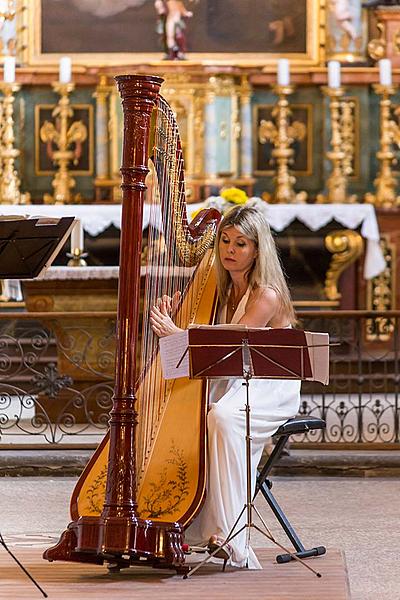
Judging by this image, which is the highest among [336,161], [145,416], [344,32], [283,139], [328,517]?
[344,32]

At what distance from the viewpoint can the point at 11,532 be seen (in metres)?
6.25

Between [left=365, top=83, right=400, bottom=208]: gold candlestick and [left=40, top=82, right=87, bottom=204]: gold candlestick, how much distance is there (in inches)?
98.4

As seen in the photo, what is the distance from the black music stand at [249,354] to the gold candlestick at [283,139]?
6906mm

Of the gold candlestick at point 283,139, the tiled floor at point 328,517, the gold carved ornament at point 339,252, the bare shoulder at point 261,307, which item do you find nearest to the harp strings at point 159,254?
the bare shoulder at point 261,307

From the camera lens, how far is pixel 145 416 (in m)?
5.02

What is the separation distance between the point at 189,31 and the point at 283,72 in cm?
106

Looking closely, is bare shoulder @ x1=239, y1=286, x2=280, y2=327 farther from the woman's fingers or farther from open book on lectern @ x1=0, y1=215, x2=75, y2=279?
open book on lectern @ x1=0, y1=215, x2=75, y2=279

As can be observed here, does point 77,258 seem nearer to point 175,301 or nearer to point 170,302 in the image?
point 175,301

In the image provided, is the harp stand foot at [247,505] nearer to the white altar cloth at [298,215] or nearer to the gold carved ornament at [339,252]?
the white altar cloth at [298,215]

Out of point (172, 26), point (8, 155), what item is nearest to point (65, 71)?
point (8, 155)

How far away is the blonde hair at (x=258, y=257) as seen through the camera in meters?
5.44

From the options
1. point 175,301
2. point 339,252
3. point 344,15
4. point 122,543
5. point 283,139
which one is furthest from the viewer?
point 344,15

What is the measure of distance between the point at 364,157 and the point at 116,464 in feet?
25.6

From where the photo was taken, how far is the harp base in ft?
15.6
